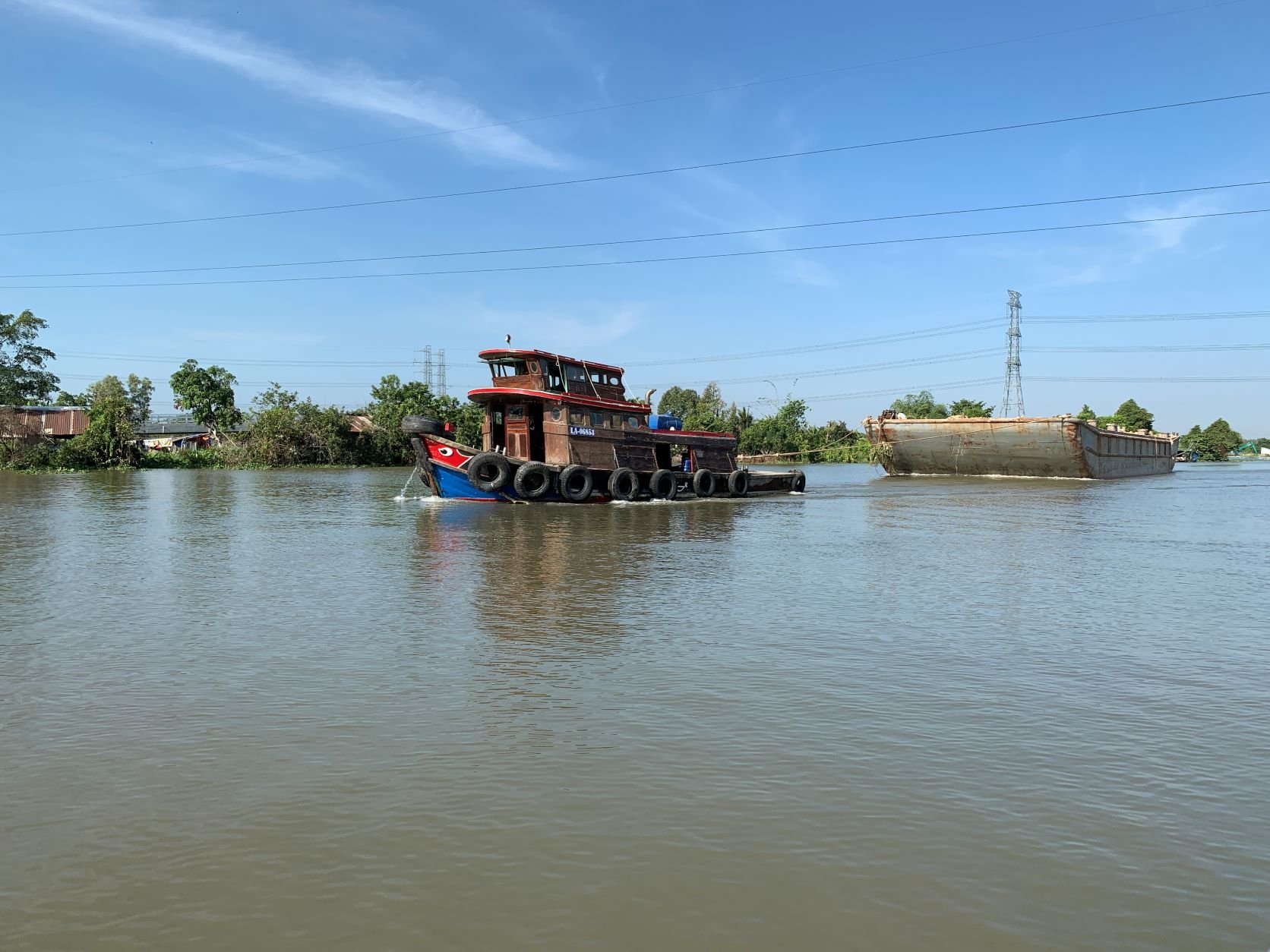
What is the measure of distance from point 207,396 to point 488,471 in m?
52.5

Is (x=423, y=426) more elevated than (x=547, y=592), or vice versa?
(x=423, y=426)

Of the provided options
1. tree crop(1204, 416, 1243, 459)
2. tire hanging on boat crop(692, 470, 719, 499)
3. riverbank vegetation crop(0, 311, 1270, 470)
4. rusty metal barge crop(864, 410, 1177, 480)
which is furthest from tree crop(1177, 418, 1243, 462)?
tire hanging on boat crop(692, 470, 719, 499)

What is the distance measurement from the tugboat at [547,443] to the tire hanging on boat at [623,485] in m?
0.03

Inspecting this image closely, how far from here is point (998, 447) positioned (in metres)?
47.3

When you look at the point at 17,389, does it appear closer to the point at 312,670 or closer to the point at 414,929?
the point at 312,670

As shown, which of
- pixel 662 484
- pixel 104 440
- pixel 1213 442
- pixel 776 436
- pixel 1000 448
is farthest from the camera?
pixel 1213 442

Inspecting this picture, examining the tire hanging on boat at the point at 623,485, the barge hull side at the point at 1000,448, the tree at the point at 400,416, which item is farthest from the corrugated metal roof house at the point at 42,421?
the barge hull side at the point at 1000,448

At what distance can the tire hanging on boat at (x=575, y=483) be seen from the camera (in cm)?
2767

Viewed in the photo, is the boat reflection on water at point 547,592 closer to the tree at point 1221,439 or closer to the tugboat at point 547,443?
the tugboat at point 547,443

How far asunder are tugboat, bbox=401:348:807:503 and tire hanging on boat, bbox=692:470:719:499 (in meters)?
1.86

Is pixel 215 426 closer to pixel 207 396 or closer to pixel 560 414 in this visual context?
pixel 207 396

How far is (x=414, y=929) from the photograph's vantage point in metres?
3.60

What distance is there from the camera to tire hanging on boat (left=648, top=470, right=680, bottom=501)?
1210 inches

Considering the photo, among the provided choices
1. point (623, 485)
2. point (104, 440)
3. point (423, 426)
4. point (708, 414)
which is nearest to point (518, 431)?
point (423, 426)
